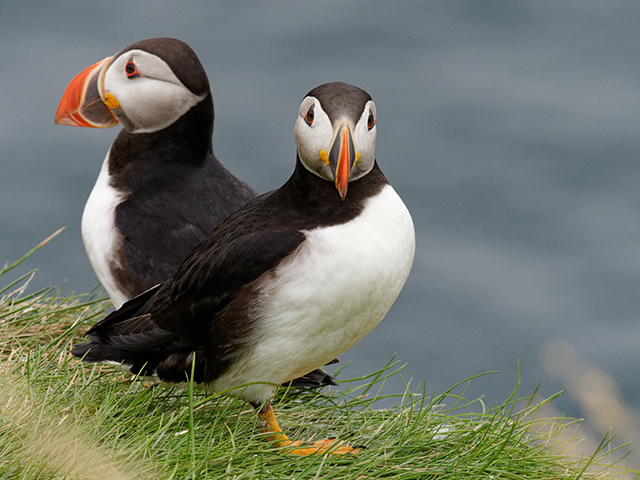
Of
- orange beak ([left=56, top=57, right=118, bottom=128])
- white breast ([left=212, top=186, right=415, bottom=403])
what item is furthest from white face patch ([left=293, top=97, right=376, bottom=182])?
orange beak ([left=56, top=57, right=118, bottom=128])

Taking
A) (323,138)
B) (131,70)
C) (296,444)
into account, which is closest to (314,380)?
(296,444)

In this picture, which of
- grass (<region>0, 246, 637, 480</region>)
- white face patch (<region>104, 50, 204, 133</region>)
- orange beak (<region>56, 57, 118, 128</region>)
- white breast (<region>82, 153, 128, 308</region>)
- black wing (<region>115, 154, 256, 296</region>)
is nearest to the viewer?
grass (<region>0, 246, 637, 480</region>)

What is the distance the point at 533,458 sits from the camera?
377 centimetres

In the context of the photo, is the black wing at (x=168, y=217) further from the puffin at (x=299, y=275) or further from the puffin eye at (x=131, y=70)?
the puffin at (x=299, y=275)

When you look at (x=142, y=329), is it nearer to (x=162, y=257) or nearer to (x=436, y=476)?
(x=162, y=257)

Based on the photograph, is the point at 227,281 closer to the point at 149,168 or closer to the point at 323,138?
the point at 323,138

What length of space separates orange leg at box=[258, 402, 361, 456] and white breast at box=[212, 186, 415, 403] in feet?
0.48

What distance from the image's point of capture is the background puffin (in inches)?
176

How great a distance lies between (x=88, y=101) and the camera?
487cm

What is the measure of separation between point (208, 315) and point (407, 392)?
124cm

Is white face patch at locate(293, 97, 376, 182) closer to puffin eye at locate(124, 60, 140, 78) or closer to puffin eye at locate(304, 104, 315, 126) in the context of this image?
puffin eye at locate(304, 104, 315, 126)

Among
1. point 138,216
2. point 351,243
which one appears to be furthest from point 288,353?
point 138,216

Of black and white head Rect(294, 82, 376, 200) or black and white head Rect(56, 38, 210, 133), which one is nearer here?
black and white head Rect(294, 82, 376, 200)

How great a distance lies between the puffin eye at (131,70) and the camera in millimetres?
4719
